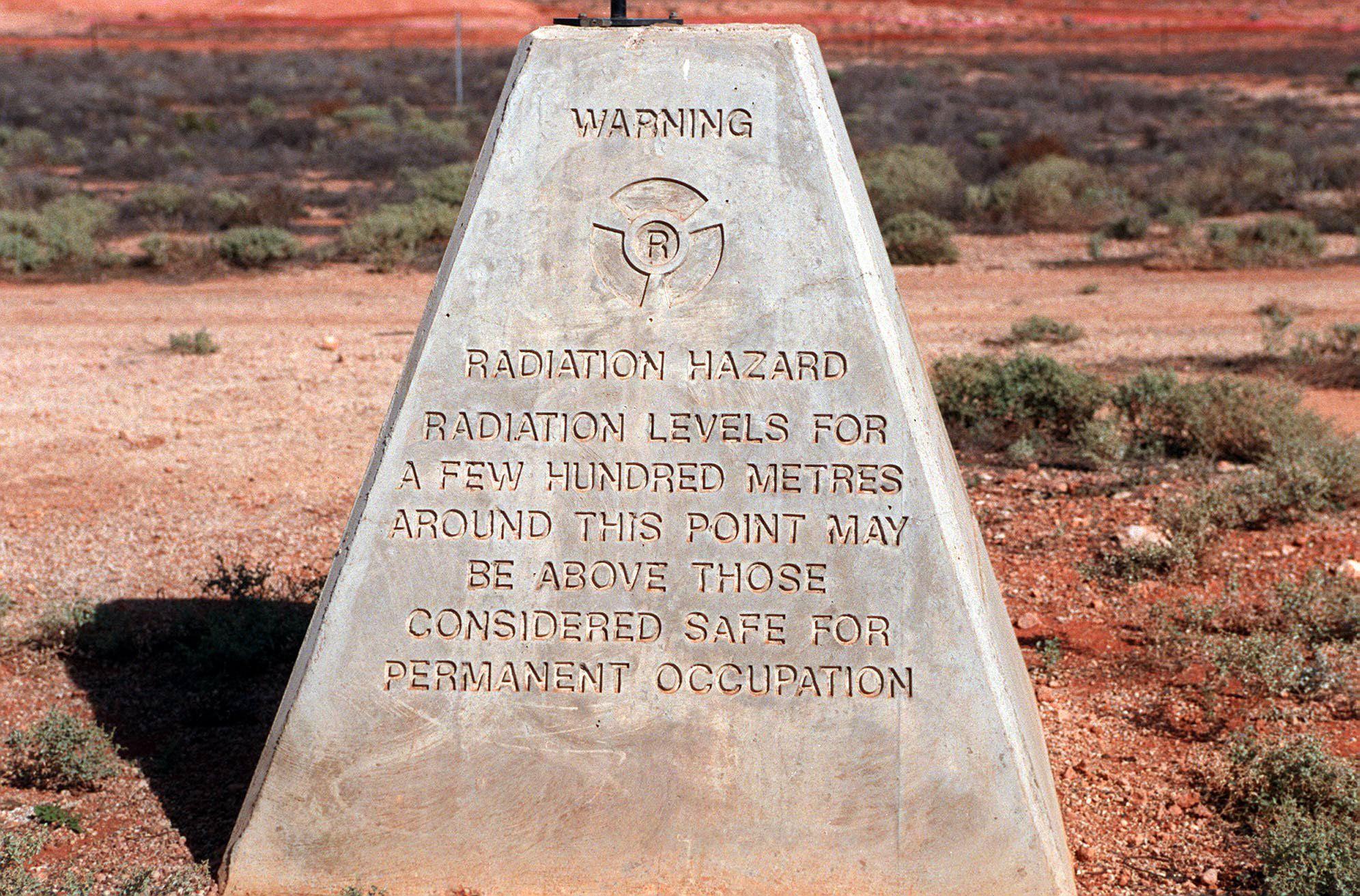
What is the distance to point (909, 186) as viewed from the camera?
16.4 metres

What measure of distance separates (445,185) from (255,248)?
3.41m

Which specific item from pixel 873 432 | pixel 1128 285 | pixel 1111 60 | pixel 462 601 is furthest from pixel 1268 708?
pixel 1111 60

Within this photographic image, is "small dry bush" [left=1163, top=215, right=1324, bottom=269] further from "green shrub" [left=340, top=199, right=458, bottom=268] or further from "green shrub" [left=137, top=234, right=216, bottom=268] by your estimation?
"green shrub" [left=137, top=234, right=216, bottom=268]

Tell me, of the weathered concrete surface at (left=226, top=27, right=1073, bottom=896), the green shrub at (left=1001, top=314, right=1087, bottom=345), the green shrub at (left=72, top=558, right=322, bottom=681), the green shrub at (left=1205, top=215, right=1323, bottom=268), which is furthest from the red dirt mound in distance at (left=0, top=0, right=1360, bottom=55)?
the weathered concrete surface at (left=226, top=27, right=1073, bottom=896)

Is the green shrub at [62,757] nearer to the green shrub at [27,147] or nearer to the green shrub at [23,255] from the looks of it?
the green shrub at [23,255]

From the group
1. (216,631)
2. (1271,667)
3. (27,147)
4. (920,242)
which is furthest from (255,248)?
(27,147)

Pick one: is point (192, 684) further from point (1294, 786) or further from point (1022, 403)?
point (1022, 403)

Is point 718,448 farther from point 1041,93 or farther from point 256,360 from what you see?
point 1041,93

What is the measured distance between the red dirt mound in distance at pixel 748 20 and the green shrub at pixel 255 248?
3961 centimetres

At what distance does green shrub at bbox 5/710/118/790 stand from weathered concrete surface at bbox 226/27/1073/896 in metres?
0.93

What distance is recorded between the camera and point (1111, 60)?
46.8 m

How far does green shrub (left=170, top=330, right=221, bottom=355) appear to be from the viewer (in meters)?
9.95

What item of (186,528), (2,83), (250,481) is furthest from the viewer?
(2,83)

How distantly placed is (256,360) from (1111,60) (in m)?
42.3
